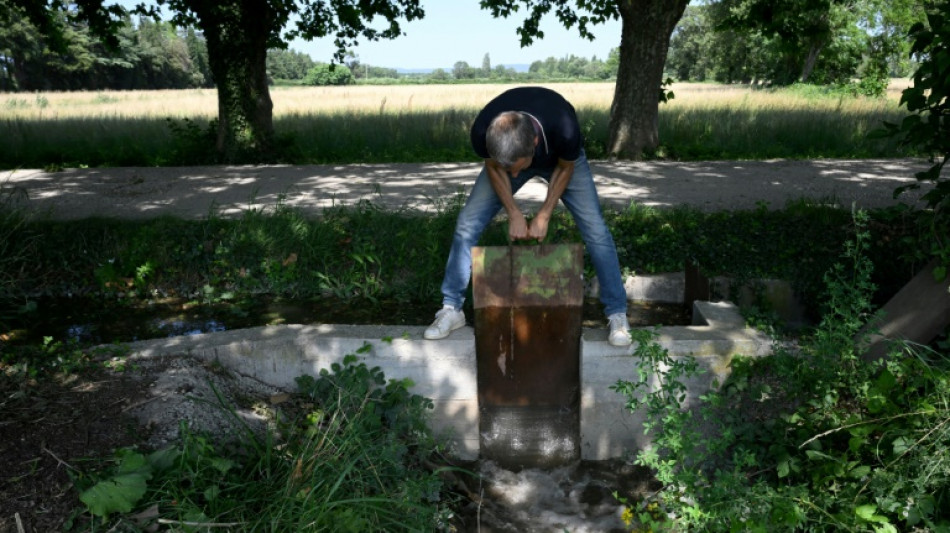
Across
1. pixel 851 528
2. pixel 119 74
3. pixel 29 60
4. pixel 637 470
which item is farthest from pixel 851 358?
pixel 119 74

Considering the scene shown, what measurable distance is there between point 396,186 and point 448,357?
4730 millimetres

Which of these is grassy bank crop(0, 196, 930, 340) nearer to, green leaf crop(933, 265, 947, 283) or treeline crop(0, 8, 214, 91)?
green leaf crop(933, 265, 947, 283)

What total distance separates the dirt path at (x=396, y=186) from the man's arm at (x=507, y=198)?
104 inches

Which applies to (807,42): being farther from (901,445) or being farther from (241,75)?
(901,445)

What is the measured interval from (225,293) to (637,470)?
11.6ft

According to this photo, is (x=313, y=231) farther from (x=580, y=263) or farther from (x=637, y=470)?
(x=637, y=470)

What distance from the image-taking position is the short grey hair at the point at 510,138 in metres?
3.76

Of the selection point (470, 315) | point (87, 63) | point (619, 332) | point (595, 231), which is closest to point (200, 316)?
point (470, 315)

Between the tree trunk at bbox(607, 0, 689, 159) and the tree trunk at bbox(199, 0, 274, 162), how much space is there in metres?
5.24

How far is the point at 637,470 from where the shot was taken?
4.51m

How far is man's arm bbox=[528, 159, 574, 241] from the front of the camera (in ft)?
13.8

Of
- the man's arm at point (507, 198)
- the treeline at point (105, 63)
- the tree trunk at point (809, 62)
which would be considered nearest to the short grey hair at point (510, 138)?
the man's arm at point (507, 198)

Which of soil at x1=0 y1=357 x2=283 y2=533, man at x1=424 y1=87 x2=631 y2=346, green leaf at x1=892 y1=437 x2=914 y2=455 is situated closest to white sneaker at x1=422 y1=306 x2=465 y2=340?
man at x1=424 y1=87 x2=631 y2=346

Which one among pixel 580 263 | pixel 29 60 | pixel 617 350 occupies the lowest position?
pixel 617 350
